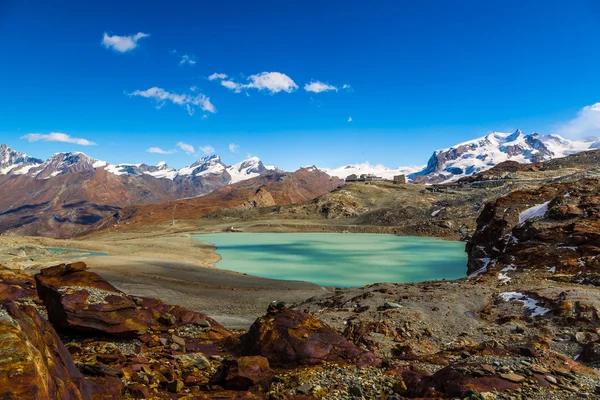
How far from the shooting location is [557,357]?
420 inches

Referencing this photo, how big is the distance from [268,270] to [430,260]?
78.1 ft

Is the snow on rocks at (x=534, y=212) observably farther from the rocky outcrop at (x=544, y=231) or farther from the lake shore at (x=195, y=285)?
the lake shore at (x=195, y=285)

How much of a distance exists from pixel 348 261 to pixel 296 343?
142 ft

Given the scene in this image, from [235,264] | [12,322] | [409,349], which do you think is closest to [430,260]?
[235,264]

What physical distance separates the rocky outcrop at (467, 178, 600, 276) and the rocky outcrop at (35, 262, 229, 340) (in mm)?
24450

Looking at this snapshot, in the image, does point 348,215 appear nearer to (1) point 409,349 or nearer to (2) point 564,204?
(2) point 564,204

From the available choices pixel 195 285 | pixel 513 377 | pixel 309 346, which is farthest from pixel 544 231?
pixel 195 285

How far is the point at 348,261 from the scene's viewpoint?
53656 millimetres

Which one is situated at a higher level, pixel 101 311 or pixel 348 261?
pixel 101 311

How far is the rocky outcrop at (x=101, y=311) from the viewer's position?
11898mm

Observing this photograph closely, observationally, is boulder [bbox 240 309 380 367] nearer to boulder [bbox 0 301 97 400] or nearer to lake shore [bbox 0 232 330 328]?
boulder [bbox 0 301 97 400]

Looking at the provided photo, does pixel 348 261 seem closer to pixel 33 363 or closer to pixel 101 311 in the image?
pixel 101 311

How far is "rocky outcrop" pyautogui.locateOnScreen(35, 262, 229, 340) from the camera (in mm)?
11898

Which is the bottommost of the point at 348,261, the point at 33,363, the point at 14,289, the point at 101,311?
the point at 348,261
